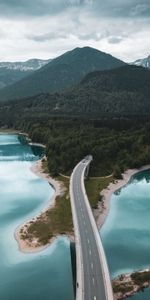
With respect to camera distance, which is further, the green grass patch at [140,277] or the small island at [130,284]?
the green grass patch at [140,277]

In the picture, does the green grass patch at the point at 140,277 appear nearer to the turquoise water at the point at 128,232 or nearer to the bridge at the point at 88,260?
the turquoise water at the point at 128,232

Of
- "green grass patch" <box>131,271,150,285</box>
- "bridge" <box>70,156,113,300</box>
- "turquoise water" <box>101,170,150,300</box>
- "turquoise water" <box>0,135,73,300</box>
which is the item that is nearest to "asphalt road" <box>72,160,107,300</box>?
"bridge" <box>70,156,113,300</box>

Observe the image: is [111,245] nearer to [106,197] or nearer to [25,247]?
[25,247]

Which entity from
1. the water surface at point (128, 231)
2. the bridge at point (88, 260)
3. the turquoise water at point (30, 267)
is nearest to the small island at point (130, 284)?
the water surface at point (128, 231)

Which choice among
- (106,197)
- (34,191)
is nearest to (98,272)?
(106,197)

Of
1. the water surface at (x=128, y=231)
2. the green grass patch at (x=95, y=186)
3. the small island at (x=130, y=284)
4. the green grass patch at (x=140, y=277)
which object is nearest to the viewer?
the small island at (x=130, y=284)

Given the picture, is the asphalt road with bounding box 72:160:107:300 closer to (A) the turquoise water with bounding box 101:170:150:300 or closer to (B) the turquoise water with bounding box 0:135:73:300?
(B) the turquoise water with bounding box 0:135:73:300

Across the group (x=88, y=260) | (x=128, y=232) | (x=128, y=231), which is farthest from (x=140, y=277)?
(x=128, y=231)
